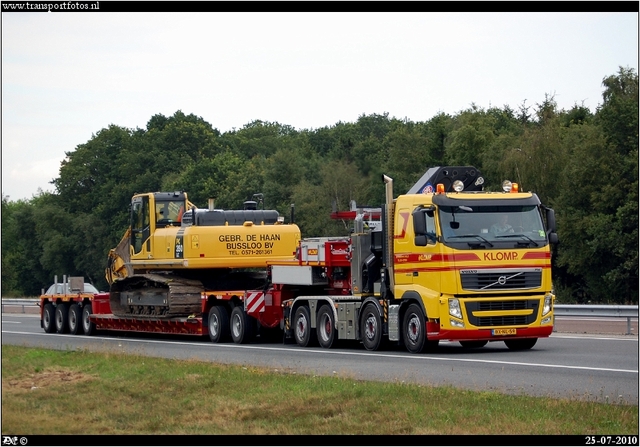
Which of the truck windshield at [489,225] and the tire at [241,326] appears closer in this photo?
the truck windshield at [489,225]

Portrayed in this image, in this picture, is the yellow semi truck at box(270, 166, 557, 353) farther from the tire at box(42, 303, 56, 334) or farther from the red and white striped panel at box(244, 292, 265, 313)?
the tire at box(42, 303, 56, 334)

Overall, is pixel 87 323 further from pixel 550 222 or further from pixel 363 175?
pixel 363 175

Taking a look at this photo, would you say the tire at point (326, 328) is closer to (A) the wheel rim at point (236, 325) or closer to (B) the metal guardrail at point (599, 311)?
(A) the wheel rim at point (236, 325)

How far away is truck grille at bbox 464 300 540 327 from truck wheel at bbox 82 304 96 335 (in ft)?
52.6

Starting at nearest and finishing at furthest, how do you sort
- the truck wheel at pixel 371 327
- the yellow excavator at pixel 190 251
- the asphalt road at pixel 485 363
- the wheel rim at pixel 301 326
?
the asphalt road at pixel 485 363 → the truck wheel at pixel 371 327 → the wheel rim at pixel 301 326 → the yellow excavator at pixel 190 251

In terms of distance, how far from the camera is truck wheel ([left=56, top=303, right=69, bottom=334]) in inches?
1369

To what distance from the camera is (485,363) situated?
61.3 feet

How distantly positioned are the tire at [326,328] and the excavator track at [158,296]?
5.72 meters

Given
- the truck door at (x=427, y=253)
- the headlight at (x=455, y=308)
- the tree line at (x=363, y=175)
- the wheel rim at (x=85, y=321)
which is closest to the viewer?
the headlight at (x=455, y=308)

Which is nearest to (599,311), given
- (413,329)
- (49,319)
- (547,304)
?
(547,304)

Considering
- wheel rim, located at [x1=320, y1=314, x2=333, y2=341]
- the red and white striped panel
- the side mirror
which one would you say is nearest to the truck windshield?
the side mirror

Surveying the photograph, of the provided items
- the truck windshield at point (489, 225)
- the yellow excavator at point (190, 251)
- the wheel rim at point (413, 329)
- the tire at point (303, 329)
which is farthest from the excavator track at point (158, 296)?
the truck windshield at point (489, 225)

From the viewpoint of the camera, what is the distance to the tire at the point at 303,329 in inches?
972

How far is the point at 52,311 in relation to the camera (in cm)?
3575
